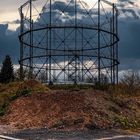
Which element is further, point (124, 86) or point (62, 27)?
point (62, 27)

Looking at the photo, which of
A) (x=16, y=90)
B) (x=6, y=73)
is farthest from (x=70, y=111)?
(x=6, y=73)

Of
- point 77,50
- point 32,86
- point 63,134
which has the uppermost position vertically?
point 77,50

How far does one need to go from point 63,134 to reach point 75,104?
4996mm

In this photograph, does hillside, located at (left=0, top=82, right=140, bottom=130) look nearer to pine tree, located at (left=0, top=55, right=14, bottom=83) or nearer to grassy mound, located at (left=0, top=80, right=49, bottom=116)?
grassy mound, located at (left=0, top=80, right=49, bottom=116)

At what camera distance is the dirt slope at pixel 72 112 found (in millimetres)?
26828

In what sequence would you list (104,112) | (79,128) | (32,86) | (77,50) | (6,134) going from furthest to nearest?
(77,50), (32,86), (104,112), (79,128), (6,134)

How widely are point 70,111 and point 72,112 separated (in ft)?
0.76

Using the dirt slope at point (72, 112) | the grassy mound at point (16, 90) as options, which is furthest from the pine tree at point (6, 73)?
the dirt slope at point (72, 112)

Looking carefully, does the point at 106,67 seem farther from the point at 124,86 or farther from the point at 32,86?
the point at 32,86

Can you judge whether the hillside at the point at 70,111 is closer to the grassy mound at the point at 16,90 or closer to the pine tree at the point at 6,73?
the grassy mound at the point at 16,90

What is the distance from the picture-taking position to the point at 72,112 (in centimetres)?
2789

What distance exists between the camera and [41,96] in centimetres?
3164

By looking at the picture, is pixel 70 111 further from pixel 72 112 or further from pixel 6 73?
pixel 6 73

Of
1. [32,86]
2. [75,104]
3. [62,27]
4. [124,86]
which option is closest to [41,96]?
[75,104]
